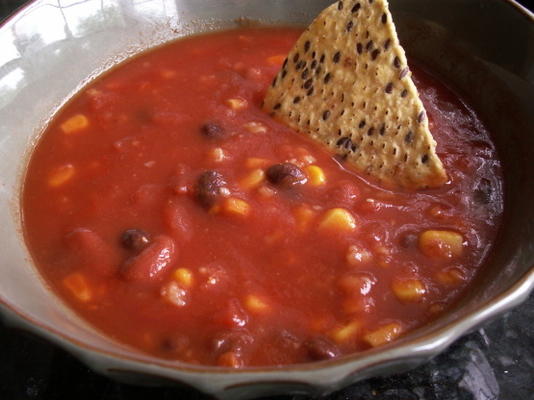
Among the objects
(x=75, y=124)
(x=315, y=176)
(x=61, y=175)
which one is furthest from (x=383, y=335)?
(x=75, y=124)

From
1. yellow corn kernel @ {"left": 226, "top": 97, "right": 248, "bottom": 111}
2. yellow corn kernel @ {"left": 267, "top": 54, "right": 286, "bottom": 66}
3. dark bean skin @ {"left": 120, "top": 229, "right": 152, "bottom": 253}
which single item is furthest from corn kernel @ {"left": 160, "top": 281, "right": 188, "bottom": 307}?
yellow corn kernel @ {"left": 267, "top": 54, "right": 286, "bottom": 66}

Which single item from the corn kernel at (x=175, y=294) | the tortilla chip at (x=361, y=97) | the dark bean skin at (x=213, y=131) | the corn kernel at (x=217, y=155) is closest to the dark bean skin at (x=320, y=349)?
the corn kernel at (x=175, y=294)

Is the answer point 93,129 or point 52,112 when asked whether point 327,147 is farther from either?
point 52,112

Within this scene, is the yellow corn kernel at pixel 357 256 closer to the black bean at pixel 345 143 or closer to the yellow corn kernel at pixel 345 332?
the yellow corn kernel at pixel 345 332

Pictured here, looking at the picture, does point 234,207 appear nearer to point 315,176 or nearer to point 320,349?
point 315,176

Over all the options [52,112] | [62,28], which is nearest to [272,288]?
[52,112]

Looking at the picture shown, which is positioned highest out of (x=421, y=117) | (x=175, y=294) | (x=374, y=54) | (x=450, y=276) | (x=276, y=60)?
(x=374, y=54)
